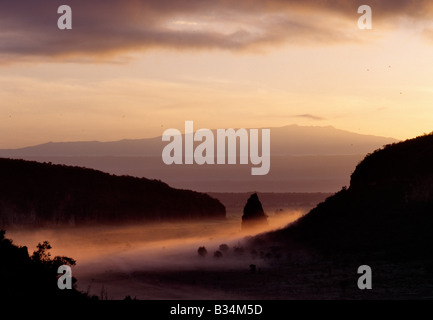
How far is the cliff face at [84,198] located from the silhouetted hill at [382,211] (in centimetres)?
4588

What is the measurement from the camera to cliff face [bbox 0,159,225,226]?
9426 cm

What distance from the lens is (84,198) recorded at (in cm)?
10025

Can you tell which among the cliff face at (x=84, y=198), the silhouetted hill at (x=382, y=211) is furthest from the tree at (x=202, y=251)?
the cliff face at (x=84, y=198)

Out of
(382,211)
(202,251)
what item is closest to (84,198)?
(202,251)

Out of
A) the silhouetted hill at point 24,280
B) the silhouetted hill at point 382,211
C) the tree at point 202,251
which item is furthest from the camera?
the tree at point 202,251

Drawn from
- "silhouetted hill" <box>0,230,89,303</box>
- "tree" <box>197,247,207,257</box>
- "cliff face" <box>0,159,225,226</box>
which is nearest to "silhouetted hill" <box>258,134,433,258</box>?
"tree" <box>197,247,207,257</box>

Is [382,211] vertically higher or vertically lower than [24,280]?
higher

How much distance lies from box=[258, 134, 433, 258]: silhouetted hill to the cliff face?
4588cm

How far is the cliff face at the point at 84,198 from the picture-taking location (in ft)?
309

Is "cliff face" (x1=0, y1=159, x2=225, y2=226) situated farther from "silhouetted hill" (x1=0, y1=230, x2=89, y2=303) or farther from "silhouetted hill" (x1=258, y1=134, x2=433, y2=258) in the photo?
"silhouetted hill" (x1=0, y1=230, x2=89, y2=303)

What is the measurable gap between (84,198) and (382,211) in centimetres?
5703

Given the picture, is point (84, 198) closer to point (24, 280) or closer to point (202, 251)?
point (202, 251)

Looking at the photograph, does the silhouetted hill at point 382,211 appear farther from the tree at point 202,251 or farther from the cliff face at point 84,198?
the cliff face at point 84,198

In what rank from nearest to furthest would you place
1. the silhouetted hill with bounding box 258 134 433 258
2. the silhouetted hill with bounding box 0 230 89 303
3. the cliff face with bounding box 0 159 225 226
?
the silhouetted hill with bounding box 0 230 89 303 → the silhouetted hill with bounding box 258 134 433 258 → the cliff face with bounding box 0 159 225 226
